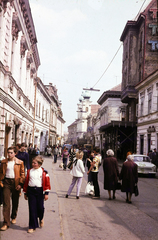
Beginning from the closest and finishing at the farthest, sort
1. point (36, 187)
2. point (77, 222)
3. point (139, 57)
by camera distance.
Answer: point (36, 187) < point (77, 222) < point (139, 57)

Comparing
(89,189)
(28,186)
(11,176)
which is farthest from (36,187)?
(89,189)

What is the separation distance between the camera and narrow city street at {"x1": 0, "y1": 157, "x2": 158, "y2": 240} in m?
5.40

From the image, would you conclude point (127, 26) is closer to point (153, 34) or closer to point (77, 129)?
point (153, 34)

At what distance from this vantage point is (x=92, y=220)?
21.7 ft

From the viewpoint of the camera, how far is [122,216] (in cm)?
717

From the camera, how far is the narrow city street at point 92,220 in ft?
17.7

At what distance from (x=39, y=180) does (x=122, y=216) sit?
2707 millimetres

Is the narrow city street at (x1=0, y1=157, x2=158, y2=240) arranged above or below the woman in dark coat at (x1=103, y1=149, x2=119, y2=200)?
below

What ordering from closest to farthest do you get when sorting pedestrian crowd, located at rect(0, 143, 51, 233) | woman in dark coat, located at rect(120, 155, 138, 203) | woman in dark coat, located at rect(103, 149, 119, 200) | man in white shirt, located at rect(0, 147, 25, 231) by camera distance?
pedestrian crowd, located at rect(0, 143, 51, 233), man in white shirt, located at rect(0, 147, 25, 231), woman in dark coat, located at rect(120, 155, 138, 203), woman in dark coat, located at rect(103, 149, 119, 200)

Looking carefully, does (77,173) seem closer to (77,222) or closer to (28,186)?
(77,222)

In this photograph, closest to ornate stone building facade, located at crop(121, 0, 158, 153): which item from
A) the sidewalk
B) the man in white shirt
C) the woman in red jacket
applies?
the sidewalk

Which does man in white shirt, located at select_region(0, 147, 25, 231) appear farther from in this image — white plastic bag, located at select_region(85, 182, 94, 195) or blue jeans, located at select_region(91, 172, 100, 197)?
white plastic bag, located at select_region(85, 182, 94, 195)

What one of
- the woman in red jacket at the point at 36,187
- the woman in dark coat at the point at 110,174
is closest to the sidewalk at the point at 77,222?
the woman in red jacket at the point at 36,187

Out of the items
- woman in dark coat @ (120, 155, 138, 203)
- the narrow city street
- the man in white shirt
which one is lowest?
the narrow city street
